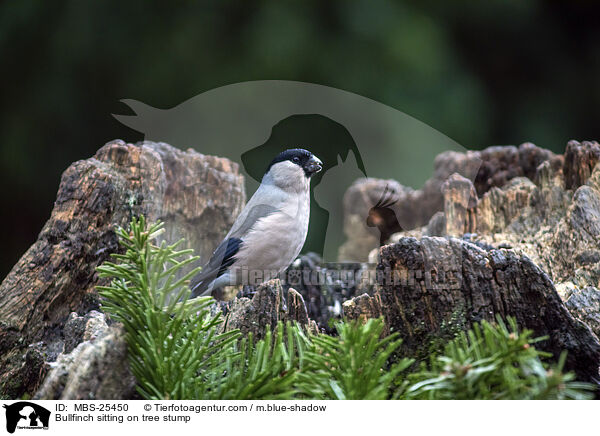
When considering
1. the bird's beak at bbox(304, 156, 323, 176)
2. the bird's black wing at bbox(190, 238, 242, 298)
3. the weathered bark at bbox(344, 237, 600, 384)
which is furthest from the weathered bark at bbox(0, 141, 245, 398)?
the weathered bark at bbox(344, 237, 600, 384)

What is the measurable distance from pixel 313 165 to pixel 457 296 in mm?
373

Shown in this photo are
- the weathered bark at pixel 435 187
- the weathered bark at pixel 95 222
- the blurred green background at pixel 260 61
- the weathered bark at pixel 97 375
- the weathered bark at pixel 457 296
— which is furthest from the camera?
the weathered bark at pixel 435 187

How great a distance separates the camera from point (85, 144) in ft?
3.04

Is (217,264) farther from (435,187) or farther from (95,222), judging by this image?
(435,187)

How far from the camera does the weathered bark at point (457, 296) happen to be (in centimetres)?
64

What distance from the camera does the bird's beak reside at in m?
0.95
